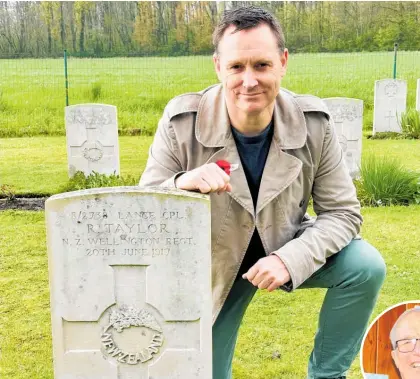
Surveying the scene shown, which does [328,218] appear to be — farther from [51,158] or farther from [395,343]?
[51,158]

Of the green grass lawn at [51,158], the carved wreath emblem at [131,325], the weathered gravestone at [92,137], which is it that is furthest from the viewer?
the green grass lawn at [51,158]

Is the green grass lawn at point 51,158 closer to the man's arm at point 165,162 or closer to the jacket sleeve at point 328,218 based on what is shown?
the man's arm at point 165,162

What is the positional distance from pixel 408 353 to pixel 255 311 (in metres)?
1.57

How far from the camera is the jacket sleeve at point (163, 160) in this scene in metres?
2.45

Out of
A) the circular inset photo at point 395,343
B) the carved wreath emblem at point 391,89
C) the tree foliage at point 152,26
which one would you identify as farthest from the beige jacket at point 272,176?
the tree foliage at point 152,26

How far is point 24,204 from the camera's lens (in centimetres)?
693


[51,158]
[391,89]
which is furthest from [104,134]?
[391,89]

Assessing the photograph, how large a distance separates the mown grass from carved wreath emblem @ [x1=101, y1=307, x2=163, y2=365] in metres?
10.6

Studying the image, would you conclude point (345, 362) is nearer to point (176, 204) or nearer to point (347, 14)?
point (176, 204)

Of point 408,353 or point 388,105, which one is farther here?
point 388,105

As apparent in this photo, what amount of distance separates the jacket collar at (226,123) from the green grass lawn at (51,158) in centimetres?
513

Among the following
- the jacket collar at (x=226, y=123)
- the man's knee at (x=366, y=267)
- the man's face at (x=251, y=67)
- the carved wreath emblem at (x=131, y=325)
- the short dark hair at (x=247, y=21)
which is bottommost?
the carved wreath emblem at (x=131, y=325)

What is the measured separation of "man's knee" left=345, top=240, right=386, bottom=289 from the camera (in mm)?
2508

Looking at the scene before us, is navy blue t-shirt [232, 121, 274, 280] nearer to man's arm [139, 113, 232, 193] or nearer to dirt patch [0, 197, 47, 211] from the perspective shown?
man's arm [139, 113, 232, 193]
